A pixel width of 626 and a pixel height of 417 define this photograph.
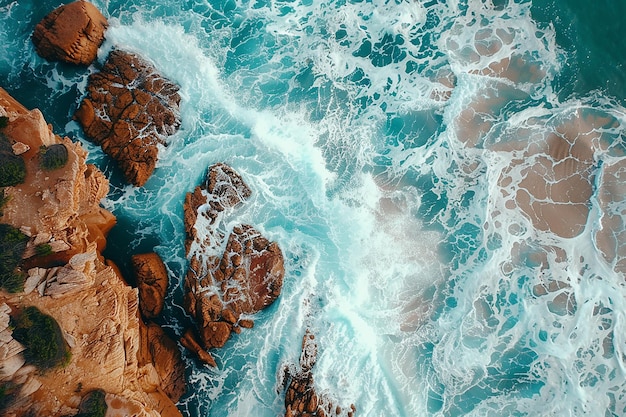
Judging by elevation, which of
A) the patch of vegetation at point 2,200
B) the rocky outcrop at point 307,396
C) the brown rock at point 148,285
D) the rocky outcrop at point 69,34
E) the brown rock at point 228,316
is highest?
the rocky outcrop at point 69,34

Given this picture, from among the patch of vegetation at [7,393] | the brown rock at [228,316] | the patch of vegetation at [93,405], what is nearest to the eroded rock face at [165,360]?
the brown rock at [228,316]

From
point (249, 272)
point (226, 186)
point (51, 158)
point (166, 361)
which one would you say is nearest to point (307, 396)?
point (249, 272)

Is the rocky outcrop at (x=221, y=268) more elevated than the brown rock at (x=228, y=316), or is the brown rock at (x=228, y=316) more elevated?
the rocky outcrop at (x=221, y=268)

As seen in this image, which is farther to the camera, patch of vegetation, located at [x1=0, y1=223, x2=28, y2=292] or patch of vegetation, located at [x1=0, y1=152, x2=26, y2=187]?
patch of vegetation, located at [x1=0, y1=152, x2=26, y2=187]

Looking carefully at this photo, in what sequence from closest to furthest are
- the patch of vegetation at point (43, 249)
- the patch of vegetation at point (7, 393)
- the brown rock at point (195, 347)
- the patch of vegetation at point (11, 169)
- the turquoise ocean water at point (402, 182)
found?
the patch of vegetation at point (7, 393)
the patch of vegetation at point (11, 169)
the patch of vegetation at point (43, 249)
the brown rock at point (195, 347)
the turquoise ocean water at point (402, 182)

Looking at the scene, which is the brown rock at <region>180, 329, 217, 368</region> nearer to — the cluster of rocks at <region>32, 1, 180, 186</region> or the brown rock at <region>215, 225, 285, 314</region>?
the brown rock at <region>215, 225, 285, 314</region>

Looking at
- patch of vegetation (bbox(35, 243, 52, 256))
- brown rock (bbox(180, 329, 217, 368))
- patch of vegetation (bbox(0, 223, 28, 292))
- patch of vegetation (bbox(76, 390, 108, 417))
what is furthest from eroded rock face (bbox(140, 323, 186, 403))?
patch of vegetation (bbox(0, 223, 28, 292))

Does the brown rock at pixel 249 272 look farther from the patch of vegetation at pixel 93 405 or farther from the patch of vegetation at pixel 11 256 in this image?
the patch of vegetation at pixel 11 256

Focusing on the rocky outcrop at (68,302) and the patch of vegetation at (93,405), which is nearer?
the patch of vegetation at (93,405)
